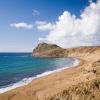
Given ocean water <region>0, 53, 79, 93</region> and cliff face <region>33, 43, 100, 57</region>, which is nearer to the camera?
ocean water <region>0, 53, 79, 93</region>

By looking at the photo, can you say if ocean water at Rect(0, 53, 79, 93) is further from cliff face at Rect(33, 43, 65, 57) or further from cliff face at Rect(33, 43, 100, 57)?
cliff face at Rect(33, 43, 65, 57)

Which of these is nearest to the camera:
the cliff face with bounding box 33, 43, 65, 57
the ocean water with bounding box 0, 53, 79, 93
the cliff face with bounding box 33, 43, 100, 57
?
the ocean water with bounding box 0, 53, 79, 93

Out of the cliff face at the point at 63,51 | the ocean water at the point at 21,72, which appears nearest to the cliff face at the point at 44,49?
the cliff face at the point at 63,51

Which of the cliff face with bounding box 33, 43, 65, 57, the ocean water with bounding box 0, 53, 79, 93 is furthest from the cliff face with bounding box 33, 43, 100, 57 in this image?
the ocean water with bounding box 0, 53, 79, 93

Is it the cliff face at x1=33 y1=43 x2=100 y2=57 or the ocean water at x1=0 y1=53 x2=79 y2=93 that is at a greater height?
the cliff face at x1=33 y1=43 x2=100 y2=57

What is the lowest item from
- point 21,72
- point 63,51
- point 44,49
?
point 21,72

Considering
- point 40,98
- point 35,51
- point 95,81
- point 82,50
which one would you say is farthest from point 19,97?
point 35,51

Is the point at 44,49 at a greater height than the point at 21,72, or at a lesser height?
greater

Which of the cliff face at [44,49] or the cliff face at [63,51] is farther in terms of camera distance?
the cliff face at [44,49]

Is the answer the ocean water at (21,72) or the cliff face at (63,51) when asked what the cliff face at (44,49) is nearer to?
the cliff face at (63,51)

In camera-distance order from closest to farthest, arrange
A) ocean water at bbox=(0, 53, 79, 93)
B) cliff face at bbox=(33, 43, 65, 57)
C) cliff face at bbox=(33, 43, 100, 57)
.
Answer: ocean water at bbox=(0, 53, 79, 93) < cliff face at bbox=(33, 43, 100, 57) < cliff face at bbox=(33, 43, 65, 57)

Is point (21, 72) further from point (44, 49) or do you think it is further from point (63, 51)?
point (44, 49)

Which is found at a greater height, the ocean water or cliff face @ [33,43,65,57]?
cliff face @ [33,43,65,57]

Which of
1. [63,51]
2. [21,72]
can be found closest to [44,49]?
[63,51]
